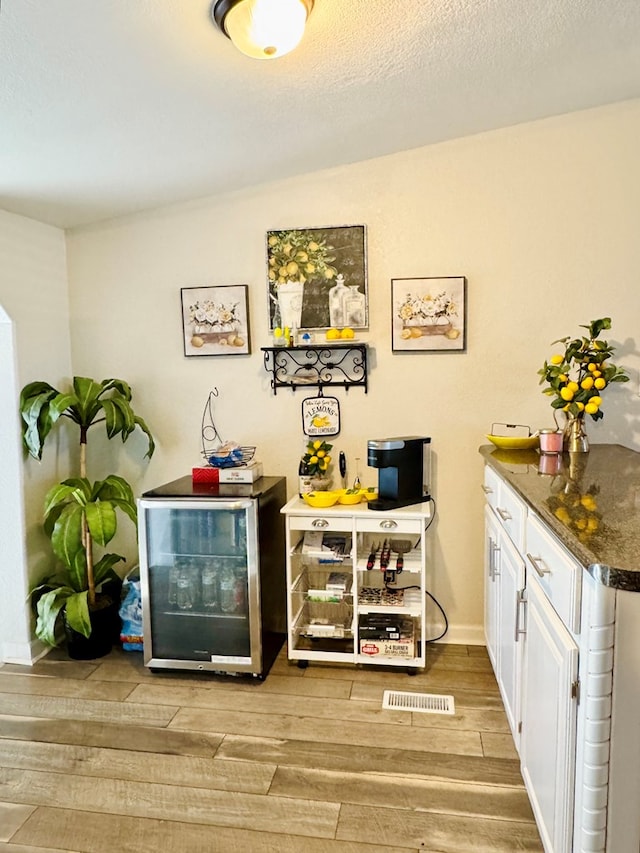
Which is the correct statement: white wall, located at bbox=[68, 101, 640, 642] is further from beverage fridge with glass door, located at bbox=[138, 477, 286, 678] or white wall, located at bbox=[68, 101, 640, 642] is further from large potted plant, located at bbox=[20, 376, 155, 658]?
beverage fridge with glass door, located at bbox=[138, 477, 286, 678]

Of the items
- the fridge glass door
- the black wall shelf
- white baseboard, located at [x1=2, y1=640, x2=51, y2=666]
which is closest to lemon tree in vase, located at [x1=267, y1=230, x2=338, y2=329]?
the black wall shelf

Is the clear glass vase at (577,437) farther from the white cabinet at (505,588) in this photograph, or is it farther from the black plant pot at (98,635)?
the black plant pot at (98,635)

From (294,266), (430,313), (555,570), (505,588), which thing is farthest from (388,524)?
(294,266)

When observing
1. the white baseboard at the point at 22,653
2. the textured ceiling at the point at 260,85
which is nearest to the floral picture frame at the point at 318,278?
the textured ceiling at the point at 260,85

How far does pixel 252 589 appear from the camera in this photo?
257 cm

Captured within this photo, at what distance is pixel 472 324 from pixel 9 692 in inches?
110

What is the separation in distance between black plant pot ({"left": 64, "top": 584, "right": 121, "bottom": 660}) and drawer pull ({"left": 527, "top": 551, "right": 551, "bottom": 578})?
2.19 meters

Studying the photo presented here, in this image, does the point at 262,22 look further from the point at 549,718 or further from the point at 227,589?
the point at 227,589

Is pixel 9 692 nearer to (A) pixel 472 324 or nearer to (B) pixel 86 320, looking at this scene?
(B) pixel 86 320

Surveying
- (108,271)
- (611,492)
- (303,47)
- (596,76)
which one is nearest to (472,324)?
(596,76)

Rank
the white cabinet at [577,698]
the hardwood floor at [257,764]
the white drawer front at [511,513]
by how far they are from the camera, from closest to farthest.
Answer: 1. the white cabinet at [577,698]
2. the hardwood floor at [257,764]
3. the white drawer front at [511,513]

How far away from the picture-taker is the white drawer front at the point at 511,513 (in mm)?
1867

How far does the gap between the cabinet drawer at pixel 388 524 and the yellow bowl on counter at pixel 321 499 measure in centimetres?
17

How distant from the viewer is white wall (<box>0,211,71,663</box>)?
2.75 meters
